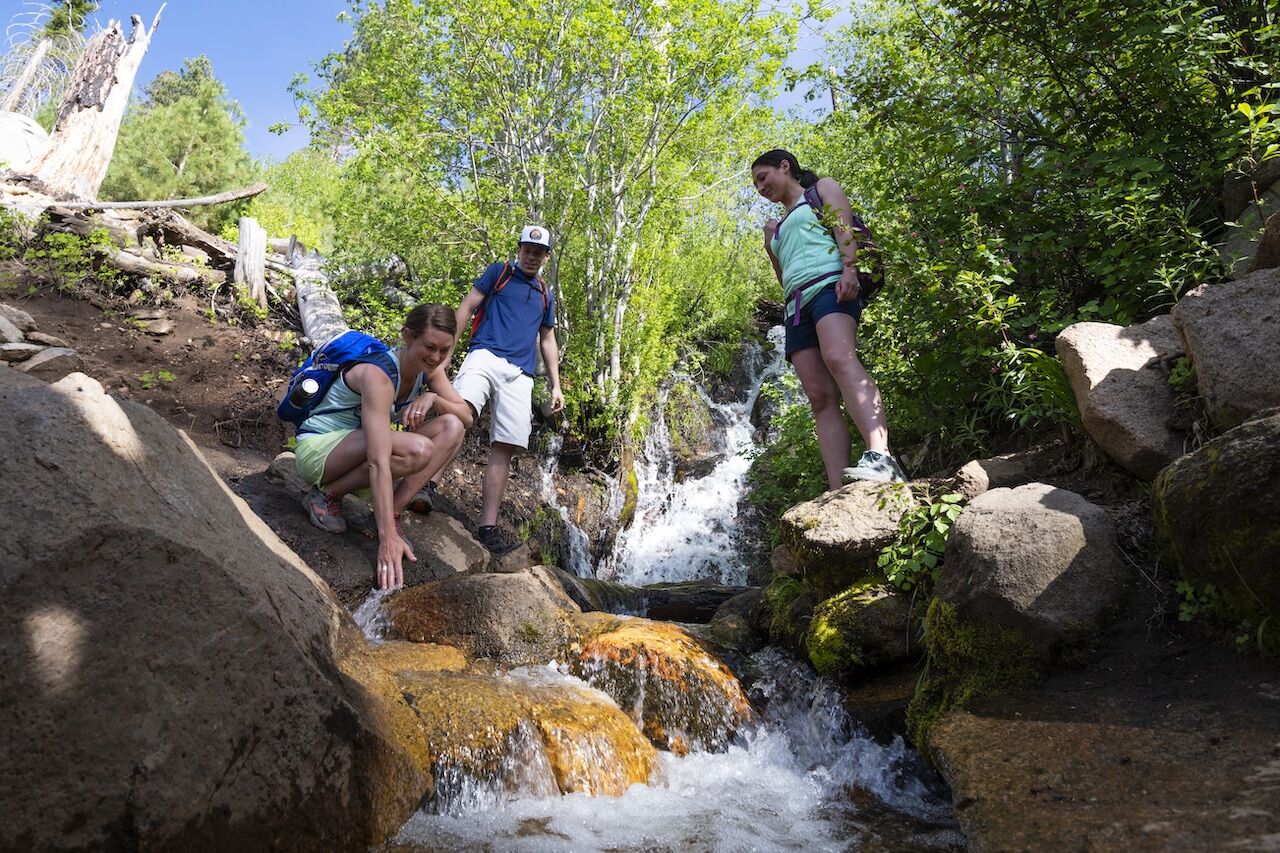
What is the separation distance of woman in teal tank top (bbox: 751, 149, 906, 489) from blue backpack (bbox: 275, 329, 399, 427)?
237 cm

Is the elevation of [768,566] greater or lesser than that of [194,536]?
lesser

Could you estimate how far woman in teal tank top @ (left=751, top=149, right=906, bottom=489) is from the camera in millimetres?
4090

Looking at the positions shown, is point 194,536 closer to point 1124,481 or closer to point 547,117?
point 1124,481

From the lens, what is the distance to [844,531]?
3.78 m

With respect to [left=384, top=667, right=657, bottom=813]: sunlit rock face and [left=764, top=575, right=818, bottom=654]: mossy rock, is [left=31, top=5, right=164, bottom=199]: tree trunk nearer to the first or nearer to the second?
[left=384, top=667, right=657, bottom=813]: sunlit rock face

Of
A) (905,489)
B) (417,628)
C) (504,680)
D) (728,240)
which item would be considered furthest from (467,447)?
(728,240)

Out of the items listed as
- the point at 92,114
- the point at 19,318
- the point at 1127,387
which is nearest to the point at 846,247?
the point at 1127,387

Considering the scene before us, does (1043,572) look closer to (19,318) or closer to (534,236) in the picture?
(534,236)

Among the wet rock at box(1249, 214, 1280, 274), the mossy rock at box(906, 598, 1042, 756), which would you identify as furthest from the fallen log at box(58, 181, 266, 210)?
the wet rock at box(1249, 214, 1280, 274)

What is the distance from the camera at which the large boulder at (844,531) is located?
3.71 m

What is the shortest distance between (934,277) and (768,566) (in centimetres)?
444

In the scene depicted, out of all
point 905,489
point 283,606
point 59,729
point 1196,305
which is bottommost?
point 59,729

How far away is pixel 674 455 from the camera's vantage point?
10375 millimetres

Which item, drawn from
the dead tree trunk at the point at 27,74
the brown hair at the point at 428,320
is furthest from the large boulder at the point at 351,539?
the dead tree trunk at the point at 27,74
